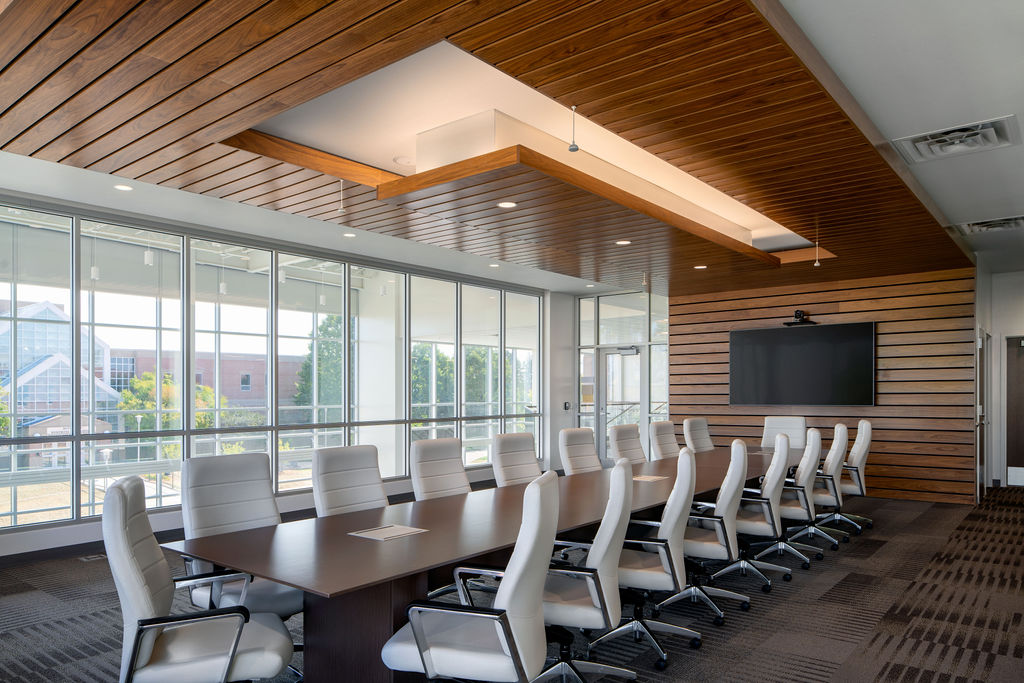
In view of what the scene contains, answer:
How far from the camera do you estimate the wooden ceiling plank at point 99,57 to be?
2.71 metres

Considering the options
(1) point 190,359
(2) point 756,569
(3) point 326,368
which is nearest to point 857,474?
(2) point 756,569

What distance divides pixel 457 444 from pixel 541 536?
268 centimetres

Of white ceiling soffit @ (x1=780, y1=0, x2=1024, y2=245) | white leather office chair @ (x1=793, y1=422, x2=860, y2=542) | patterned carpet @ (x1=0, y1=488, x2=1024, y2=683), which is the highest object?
white ceiling soffit @ (x1=780, y1=0, x2=1024, y2=245)

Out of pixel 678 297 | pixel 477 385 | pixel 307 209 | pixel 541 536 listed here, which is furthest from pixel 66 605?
pixel 678 297

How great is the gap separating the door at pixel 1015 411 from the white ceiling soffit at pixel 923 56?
20.8ft

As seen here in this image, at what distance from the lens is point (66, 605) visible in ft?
15.5

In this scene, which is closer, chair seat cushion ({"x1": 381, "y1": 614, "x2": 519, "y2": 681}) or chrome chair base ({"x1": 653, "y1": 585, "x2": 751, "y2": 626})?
chair seat cushion ({"x1": 381, "y1": 614, "x2": 519, "y2": 681})

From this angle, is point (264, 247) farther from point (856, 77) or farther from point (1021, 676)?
point (1021, 676)

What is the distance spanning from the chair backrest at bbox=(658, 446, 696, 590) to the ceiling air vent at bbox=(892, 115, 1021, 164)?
261cm

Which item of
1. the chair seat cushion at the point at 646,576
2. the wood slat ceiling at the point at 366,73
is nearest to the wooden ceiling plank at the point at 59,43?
the wood slat ceiling at the point at 366,73

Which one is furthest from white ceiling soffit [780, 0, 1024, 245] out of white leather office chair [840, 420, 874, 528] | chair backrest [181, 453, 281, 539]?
chair backrest [181, 453, 281, 539]

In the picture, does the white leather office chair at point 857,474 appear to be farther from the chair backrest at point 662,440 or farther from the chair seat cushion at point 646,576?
the chair seat cushion at point 646,576

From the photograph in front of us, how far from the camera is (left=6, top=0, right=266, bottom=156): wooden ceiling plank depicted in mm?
2738

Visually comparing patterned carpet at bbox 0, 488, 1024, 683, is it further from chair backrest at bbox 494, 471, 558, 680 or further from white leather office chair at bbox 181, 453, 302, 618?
chair backrest at bbox 494, 471, 558, 680
